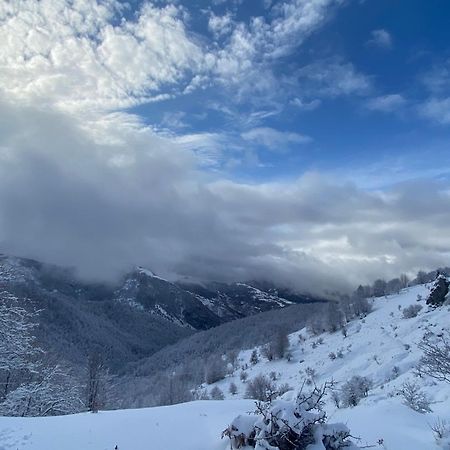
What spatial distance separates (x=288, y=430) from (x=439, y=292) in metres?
59.9

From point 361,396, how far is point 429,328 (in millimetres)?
Answer: 24071

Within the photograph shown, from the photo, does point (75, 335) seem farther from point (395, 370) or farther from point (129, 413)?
point (129, 413)

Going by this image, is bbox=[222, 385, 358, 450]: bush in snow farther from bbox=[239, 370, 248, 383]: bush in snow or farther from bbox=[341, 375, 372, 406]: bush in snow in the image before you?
bbox=[239, 370, 248, 383]: bush in snow

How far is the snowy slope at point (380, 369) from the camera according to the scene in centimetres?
1184

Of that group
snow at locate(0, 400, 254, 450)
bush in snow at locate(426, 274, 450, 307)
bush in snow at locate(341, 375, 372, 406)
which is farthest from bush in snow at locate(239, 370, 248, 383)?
snow at locate(0, 400, 254, 450)

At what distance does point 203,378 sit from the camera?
8956cm

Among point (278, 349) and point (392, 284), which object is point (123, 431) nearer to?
point (278, 349)

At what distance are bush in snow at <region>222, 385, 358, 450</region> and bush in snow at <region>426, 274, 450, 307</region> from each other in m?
58.0

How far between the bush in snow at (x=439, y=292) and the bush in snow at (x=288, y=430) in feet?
190

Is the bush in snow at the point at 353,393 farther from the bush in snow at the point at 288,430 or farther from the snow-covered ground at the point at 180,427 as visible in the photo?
the bush in snow at the point at 288,430

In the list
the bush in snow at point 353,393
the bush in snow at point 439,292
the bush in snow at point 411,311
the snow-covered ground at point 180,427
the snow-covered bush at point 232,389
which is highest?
the bush in snow at point 439,292

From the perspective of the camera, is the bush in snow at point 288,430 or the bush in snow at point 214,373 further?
the bush in snow at point 214,373

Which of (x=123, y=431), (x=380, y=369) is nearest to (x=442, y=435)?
(x=123, y=431)

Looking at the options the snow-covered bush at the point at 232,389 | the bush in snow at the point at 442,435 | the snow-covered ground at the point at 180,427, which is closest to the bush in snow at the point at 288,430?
the snow-covered ground at the point at 180,427
